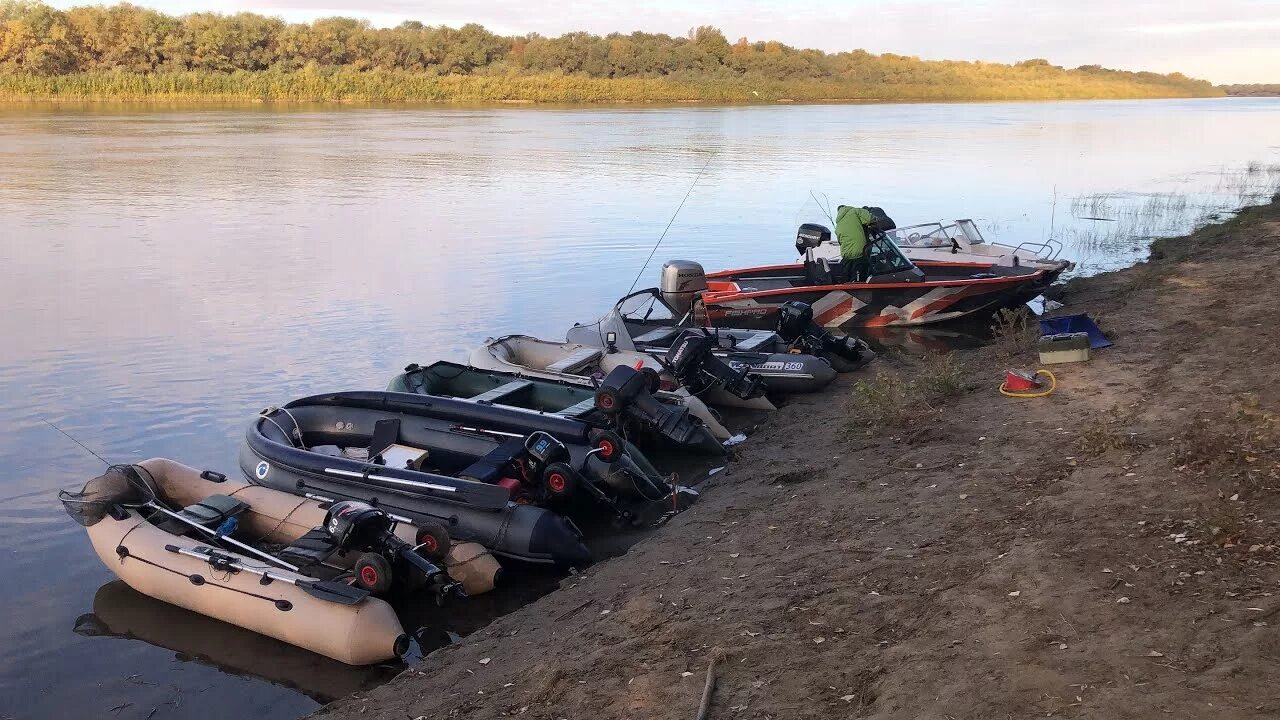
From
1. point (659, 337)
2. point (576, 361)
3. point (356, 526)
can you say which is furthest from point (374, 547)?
point (659, 337)

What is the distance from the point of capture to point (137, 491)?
27.7 feet

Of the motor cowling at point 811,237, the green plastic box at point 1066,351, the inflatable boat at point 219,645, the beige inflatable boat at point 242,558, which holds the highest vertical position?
the motor cowling at point 811,237

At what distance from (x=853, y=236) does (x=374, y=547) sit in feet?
32.0

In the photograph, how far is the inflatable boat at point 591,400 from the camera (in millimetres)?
9766

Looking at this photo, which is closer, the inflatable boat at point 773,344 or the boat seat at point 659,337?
the inflatable boat at point 773,344

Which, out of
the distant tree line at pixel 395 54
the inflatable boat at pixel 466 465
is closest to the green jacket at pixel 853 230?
the inflatable boat at pixel 466 465

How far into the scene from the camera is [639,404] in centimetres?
980

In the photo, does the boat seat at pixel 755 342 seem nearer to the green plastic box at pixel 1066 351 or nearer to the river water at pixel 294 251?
the green plastic box at pixel 1066 351

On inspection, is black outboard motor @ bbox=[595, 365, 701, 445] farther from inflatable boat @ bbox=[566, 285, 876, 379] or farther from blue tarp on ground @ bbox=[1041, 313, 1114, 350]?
blue tarp on ground @ bbox=[1041, 313, 1114, 350]

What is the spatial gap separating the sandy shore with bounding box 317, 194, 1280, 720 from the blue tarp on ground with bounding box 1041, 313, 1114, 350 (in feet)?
3.06

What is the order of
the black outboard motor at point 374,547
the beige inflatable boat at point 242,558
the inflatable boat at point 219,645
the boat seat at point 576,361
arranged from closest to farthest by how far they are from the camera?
1. the inflatable boat at point 219,645
2. the beige inflatable boat at point 242,558
3. the black outboard motor at point 374,547
4. the boat seat at point 576,361

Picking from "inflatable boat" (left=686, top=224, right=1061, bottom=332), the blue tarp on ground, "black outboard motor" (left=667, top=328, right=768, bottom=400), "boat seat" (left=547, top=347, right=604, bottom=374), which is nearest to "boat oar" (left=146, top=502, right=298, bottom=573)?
"boat seat" (left=547, top=347, right=604, bottom=374)

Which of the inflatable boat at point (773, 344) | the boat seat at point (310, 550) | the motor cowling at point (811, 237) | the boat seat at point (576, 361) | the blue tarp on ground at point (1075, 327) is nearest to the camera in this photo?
the boat seat at point (310, 550)

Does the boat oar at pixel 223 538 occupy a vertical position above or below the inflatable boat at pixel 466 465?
below
